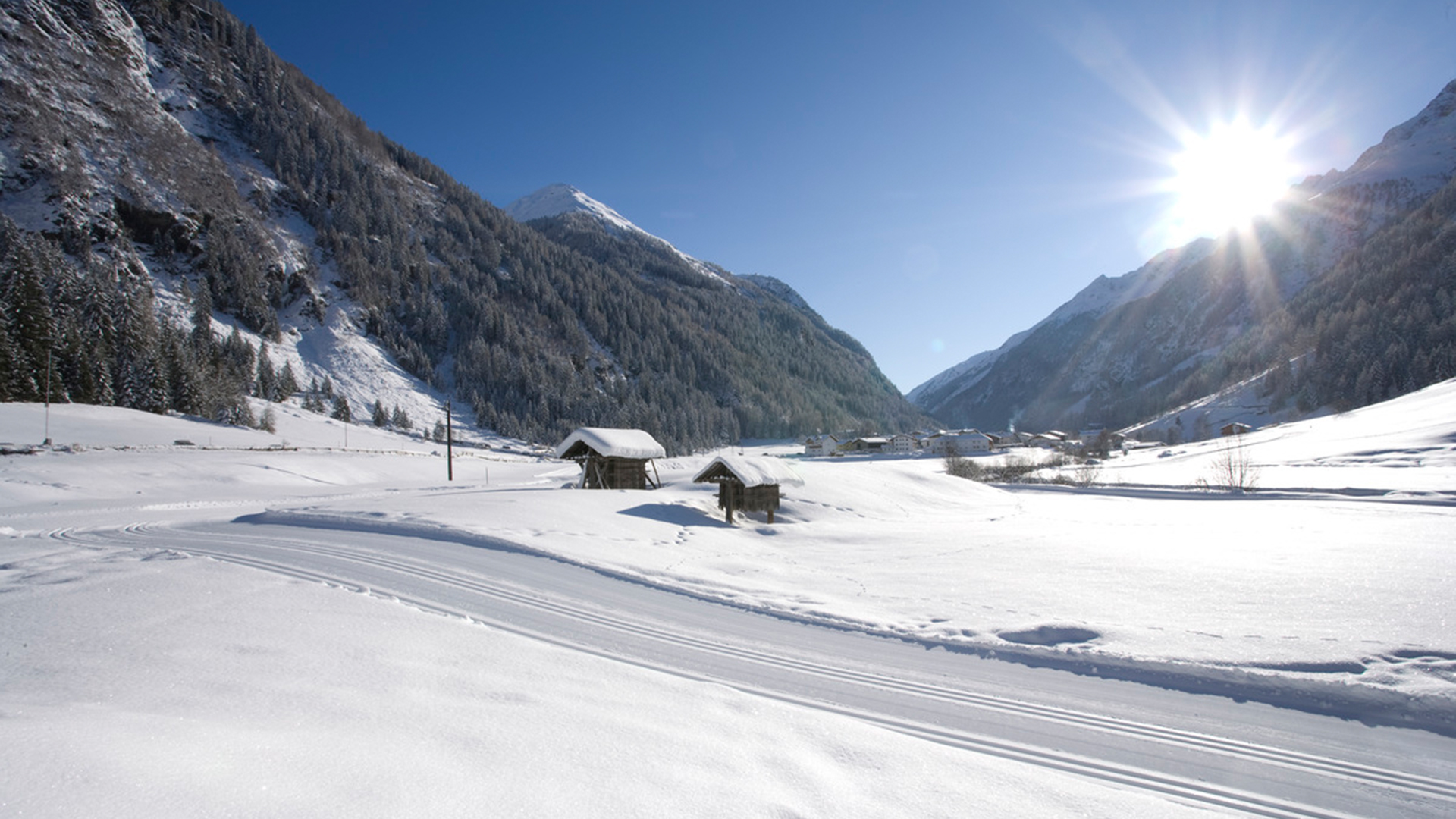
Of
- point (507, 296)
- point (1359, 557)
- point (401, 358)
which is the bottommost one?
point (1359, 557)

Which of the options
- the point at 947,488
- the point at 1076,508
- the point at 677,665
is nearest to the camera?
the point at 677,665

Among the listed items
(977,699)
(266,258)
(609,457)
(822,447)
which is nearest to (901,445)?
(822,447)

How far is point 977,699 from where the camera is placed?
5852mm

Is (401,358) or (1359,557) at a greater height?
(401,358)

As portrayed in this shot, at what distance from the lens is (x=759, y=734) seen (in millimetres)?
4562

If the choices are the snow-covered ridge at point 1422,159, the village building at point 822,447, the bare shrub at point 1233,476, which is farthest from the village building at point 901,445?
the snow-covered ridge at point 1422,159

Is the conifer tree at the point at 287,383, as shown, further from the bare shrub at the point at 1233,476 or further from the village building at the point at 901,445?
the village building at the point at 901,445

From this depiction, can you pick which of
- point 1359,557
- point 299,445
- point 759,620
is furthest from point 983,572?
point 299,445

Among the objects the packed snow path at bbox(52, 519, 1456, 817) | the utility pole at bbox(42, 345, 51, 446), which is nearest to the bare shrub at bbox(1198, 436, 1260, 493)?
the packed snow path at bbox(52, 519, 1456, 817)

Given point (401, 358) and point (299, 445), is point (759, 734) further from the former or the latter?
point (401, 358)

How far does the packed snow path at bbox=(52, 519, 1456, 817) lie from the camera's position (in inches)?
175

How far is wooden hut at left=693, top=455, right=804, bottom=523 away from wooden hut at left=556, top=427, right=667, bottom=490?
6.86 m

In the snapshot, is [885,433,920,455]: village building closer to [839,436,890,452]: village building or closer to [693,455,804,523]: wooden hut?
→ [839,436,890,452]: village building

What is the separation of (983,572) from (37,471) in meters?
38.3
